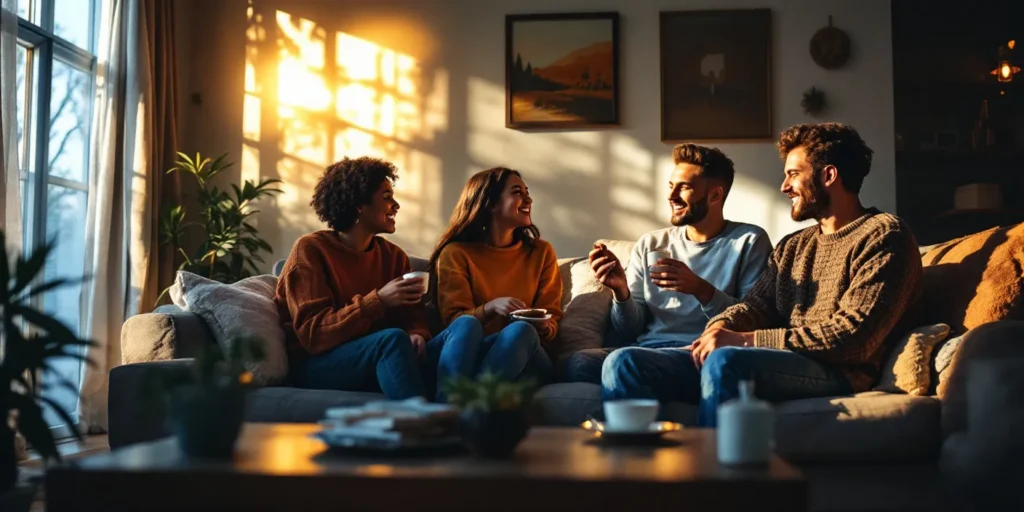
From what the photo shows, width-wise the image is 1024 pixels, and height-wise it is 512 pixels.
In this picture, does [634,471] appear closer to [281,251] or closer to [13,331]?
[13,331]

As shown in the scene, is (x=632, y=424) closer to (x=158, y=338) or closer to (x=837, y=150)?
(x=837, y=150)

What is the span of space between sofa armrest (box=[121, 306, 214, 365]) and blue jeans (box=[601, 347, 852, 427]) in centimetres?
119

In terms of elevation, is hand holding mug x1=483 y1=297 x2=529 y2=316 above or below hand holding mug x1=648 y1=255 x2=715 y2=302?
below

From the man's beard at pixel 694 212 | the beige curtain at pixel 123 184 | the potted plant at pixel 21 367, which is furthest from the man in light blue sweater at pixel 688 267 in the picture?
the beige curtain at pixel 123 184

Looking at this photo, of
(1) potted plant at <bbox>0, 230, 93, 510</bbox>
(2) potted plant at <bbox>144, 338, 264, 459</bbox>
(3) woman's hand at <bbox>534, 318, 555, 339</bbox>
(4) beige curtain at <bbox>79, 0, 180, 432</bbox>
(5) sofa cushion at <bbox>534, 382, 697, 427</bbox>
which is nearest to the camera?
(2) potted plant at <bbox>144, 338, 264, 459</bbox>

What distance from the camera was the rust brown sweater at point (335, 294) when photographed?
9.71 ft

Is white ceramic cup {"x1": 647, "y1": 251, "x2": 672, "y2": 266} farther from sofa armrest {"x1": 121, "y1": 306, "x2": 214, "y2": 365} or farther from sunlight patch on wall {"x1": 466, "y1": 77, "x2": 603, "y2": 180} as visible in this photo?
sunlight patch on wall {"x1": 466, "y1": 77, "x2": 603, "y2": 180}

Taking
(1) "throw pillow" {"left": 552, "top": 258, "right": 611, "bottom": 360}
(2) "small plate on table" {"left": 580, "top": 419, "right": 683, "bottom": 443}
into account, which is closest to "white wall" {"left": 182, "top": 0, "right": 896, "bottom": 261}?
(1) "throw pillow" {"left": 552, "top": 258, "right": 611, "bottom": 360}

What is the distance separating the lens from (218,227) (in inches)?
198

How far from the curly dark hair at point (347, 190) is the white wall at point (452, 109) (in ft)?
6.51

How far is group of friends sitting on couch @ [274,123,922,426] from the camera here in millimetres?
2592

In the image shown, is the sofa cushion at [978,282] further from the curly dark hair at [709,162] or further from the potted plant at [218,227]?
the potted plant at [218,227]

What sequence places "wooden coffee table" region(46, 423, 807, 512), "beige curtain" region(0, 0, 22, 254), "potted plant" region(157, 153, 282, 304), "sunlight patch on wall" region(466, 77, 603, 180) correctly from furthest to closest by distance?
1. "sunlight patch on wall" region(466, 77, 603, 180)
2. "potted plant" region(157, 153, 282, 304)
3. "beige curtain" region(0, 0, 22, 254)
4. "wooden coffee table" region(46, 423, 807, 512)

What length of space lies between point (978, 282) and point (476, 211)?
151 cm
